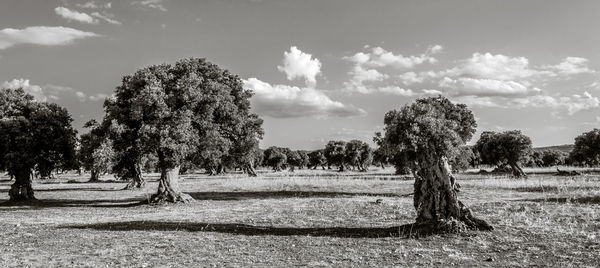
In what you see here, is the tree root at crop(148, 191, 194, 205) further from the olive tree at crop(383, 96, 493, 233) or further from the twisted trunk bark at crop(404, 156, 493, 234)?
the twisted trunk bark at crop(404, 156, 493, 234)

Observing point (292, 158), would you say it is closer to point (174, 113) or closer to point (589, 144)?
point (589, 144)

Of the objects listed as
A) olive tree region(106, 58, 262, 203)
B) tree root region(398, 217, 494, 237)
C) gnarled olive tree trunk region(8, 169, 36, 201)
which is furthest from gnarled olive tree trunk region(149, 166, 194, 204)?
tree root region(398, 217, 494, 237)

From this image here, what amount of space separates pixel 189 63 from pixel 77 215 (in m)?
13.3

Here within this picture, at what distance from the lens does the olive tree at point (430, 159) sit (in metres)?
16.6

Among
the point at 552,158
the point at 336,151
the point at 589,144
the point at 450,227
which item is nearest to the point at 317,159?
the point at 336,151

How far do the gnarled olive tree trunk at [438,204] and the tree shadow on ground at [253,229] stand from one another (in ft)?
2.64

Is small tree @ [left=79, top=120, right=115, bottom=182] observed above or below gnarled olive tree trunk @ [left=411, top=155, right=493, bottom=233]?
above

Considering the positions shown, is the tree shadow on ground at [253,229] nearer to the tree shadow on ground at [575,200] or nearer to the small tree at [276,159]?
the tree shadow on ground at [575,200]

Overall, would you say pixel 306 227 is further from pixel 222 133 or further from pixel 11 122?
pixel 11 122

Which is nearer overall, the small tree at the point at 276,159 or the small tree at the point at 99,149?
the small tree at the point at 99,149

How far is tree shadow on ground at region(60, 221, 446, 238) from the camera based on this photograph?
17.0m

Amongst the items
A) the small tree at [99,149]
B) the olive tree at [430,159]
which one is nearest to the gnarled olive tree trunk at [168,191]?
the small tree at [99,149]

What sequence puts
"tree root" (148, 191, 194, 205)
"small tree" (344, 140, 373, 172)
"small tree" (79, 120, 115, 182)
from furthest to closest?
1. "small tree" (344, 140, 373, 172)
2. "tree root" (148, 191, 194, 205)
3. "small tree" (79, 120, 115, 182)

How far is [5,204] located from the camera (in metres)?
34.2
